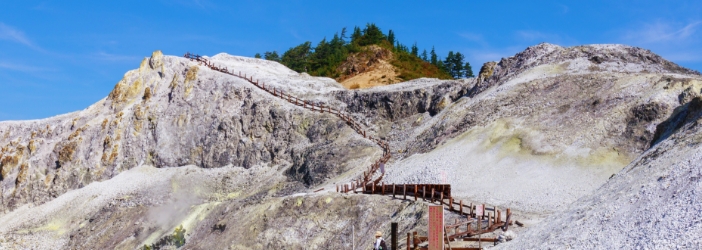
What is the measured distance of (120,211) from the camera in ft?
175

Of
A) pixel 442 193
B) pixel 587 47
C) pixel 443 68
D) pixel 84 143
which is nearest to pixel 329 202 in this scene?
pixel 442 193

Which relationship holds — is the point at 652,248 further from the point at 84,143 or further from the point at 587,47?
the point at 84,143

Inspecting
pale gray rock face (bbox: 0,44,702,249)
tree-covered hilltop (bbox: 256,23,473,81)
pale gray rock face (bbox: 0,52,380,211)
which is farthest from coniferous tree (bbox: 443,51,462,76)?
pale gray rock face (bbox: 0,52,380,211)

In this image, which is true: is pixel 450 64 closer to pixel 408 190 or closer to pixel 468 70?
pixel 468 70

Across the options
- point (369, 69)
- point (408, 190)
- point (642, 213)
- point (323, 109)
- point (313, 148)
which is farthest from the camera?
point (369, 69)

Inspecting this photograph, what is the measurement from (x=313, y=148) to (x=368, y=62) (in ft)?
181

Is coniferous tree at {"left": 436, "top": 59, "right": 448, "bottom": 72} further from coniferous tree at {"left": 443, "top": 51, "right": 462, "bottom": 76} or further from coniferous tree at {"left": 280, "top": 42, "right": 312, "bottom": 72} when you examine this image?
coniferous tree at {"left": 280, "top": 42, "right": 312, "bottom": 72}

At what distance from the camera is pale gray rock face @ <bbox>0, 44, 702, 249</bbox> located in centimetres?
3809

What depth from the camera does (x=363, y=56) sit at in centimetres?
11200

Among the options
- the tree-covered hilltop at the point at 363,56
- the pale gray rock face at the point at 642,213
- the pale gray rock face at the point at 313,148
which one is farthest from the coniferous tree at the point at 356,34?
the pale gray rock face at the point at 642,213

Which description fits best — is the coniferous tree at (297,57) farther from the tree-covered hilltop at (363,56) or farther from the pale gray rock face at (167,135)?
the pale gray rock face at (167,135)

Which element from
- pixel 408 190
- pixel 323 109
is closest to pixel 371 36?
pixel 323 109

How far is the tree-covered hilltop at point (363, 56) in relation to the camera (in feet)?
358

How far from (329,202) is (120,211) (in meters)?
21.1
